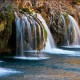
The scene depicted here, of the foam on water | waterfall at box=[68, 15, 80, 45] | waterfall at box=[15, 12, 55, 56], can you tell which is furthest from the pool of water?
waterfall at box=[68, 15, 80, 45]

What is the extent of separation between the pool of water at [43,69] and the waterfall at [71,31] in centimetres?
788

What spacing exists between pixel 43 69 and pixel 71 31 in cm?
1332

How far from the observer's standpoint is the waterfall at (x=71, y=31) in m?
31.3

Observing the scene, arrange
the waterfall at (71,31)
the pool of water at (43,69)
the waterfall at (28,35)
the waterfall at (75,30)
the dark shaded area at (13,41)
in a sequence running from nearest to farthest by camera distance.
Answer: the pool of water at (43,69)
the waterfall at (28,35)
the dark shaded area at (13,41)
the waterfall at (71,31)
the waterfall at (75,30)

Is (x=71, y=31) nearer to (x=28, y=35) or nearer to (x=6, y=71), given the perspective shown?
(x=28, y=35)

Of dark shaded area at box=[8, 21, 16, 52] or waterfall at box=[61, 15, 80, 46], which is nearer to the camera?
dark shaded area at box=[8, 21, 16, 52]

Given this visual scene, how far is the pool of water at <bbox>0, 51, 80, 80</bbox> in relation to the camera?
55.4ft

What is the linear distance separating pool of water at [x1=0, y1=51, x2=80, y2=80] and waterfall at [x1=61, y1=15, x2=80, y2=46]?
25.9ft

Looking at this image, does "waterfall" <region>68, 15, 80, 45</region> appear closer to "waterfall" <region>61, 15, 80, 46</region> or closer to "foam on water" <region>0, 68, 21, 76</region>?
"waterfall" <region>61, 15, 80, 46</region>

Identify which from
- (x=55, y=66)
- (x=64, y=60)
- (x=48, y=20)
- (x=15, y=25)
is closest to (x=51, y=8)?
(x=48, y=20)

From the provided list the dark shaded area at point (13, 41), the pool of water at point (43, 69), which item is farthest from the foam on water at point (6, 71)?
the dark shaded area at point (13, 41)

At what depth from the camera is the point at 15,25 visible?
80.8 feet

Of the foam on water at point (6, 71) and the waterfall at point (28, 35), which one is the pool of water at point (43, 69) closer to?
the foam on water at point (6, 71)

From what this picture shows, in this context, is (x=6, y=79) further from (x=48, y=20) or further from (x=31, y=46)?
(x=48, y=20)
